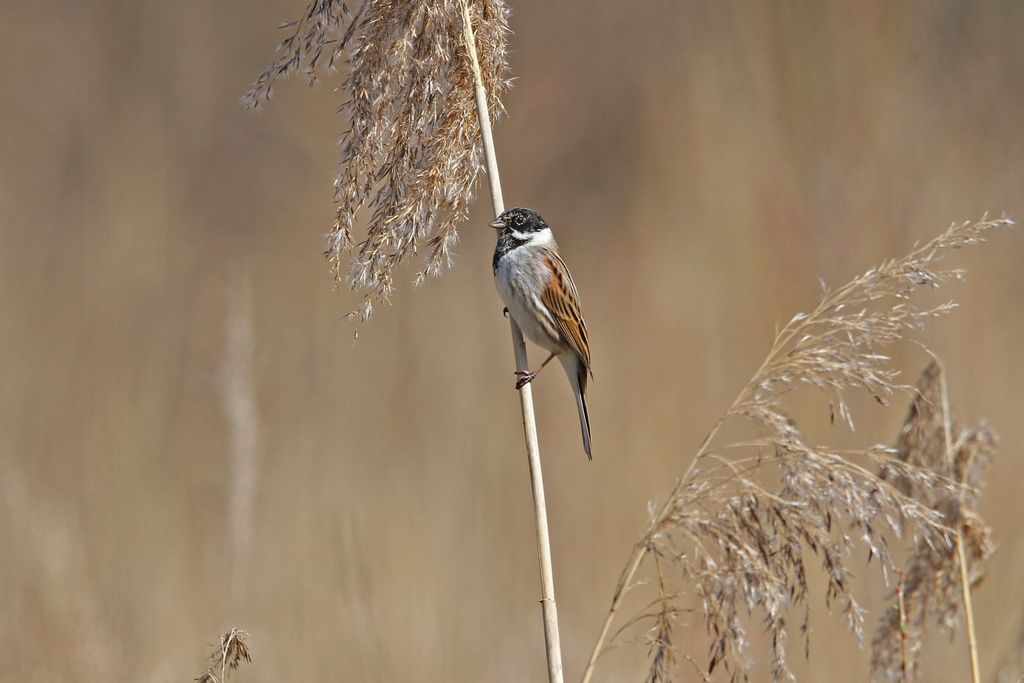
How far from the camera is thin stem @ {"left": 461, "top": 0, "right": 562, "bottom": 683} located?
1589mm

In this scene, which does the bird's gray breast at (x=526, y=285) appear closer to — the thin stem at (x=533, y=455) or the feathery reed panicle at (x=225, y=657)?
the thin stem at (x=533, y=455)

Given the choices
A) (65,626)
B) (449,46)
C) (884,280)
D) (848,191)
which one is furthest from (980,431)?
(848,191)

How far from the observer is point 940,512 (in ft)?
6.67

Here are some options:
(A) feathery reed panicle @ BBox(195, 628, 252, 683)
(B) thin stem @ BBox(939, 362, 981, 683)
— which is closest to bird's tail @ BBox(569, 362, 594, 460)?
(B) thin stem @ BBox(939, 362, 981, 683)

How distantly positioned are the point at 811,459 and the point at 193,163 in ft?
13.7

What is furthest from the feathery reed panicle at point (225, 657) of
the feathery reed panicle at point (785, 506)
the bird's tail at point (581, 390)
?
the bird's tail at point (581, 390)

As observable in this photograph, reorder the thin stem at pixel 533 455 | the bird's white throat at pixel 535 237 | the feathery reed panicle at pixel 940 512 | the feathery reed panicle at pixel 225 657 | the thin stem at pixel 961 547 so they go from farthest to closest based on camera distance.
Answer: the bird's white throat at pixel 535 237 → the feathery reed panicle at pixel 940 512 → the thin stem at pixel 961 547 → the thin stem at pixel 533 455 → the feathery reed panicle at pixel 225 657

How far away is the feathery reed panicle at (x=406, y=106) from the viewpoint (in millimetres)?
Answer: 1865

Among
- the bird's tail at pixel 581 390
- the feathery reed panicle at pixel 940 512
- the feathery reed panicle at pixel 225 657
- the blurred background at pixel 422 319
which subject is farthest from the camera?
the blurred background at pixel 422 319

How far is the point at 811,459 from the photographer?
1708 millimetres

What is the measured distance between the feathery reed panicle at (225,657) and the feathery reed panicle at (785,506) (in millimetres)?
542

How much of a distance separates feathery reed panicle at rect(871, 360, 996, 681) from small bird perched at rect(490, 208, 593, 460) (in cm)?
74

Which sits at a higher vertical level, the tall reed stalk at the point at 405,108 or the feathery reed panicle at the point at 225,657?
the tall reed stalk at the point at 405,108

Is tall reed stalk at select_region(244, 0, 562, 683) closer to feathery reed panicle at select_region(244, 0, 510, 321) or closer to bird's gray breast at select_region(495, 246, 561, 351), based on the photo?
feathery reed panicle at select_region(244, 0, 510, 321)
